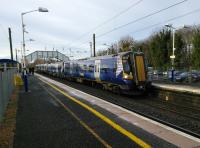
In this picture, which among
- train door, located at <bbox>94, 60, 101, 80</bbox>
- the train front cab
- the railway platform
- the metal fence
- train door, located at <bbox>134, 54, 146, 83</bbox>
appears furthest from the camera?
train door, located at <bbox>94, 60, 101, 80</bbox>

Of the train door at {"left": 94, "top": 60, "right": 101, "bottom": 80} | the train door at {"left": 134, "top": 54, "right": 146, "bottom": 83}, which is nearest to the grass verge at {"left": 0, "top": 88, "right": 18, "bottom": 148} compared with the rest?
the train door at {"left": 134, "top": 54, "right": 146, "bottom": 83}

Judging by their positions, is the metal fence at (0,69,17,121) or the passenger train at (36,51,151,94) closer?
the metal fence at (0,69,17,121)

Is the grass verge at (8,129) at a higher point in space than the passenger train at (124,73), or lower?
lower

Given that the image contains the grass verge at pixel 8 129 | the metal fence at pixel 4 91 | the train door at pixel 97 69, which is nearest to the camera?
the grass verge at pixel 8 129

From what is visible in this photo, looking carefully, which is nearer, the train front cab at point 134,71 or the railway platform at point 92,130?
the railway platform at point 92,130

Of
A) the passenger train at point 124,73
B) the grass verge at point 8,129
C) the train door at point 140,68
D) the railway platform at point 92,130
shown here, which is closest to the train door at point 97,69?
the passenger train at point 124,73

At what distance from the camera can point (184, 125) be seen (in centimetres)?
1041

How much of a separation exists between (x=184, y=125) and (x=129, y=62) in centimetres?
876

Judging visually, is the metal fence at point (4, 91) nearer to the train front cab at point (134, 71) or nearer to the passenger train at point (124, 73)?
the passenger train at point (124, 73)

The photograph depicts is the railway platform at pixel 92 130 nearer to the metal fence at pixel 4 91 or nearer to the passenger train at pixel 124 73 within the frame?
the metal fence at pixel 4 91

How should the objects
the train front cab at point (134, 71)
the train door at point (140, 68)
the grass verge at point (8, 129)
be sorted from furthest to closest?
the train door at point (140, 68), the train front cab at point (134, 71), the grass verge at point (8, 129)

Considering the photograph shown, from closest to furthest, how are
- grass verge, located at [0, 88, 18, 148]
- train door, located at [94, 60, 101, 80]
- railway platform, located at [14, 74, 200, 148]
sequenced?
1. railway platform, located at [14, 74, 200, 148]
2. grass verge, located at [0, 88, 18, 148]
3. train door, located at [94, 60, 101, 80]

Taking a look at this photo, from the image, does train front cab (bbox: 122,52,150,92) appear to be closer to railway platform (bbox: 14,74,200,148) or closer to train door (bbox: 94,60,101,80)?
train door (bbox: 94,60,101,80)

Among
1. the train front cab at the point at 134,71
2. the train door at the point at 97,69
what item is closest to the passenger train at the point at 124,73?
the train front cab at the point at 134,71
